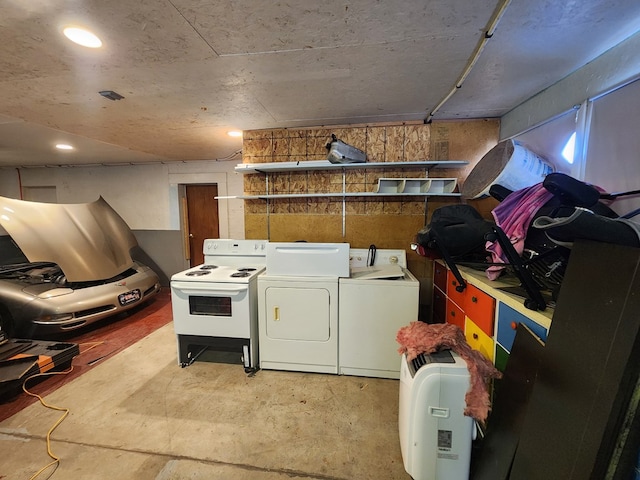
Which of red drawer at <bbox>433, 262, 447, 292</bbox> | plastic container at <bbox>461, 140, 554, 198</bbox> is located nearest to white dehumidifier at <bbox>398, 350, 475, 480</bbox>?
red drawer at <bbox>433, 262, 447, 292</bbox>

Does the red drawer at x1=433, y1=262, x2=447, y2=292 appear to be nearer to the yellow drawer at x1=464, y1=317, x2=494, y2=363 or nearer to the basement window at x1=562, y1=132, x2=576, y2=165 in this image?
the yellow drawer at x1=464, y1=317, x2=494, y2=363

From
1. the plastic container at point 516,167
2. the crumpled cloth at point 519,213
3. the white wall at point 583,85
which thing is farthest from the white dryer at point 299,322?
the white wall at point 583,85

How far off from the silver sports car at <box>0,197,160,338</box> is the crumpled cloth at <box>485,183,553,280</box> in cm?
410

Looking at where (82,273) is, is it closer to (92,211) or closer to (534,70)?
(92,211)

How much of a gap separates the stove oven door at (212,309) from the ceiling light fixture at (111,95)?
155 cm

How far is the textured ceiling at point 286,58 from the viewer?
1.17 metres

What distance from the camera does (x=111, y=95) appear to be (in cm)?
201

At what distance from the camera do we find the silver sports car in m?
2.74

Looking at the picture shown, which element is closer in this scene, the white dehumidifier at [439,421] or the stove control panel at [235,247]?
the white dehumidifier at [439,421]

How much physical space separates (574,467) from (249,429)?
5.29ft

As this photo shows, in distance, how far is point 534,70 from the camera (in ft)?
5.57

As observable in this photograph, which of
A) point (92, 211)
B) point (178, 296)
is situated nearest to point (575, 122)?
point (178, 296)

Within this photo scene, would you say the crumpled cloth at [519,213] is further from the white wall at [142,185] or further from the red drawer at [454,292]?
the white wall at [142,185]

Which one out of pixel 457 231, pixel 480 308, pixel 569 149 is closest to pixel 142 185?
pixel 457 231
